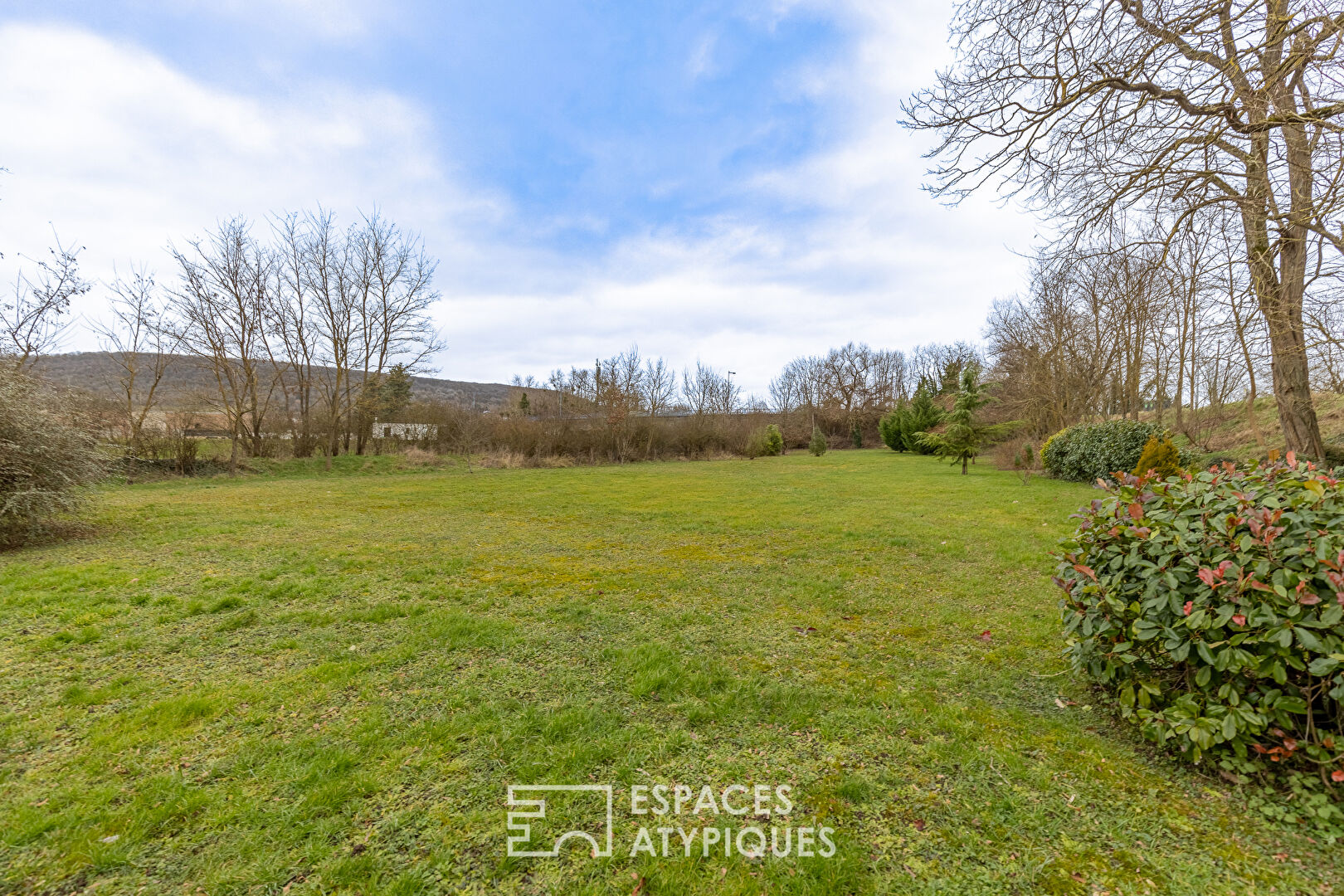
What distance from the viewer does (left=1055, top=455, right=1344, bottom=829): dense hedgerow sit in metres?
1.68

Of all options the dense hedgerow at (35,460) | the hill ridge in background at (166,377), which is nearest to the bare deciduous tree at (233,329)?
the hill ridge in background at (166,377)

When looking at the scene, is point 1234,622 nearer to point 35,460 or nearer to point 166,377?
point 35,460

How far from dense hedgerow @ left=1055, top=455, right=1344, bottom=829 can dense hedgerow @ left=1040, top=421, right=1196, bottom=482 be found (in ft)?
38.1

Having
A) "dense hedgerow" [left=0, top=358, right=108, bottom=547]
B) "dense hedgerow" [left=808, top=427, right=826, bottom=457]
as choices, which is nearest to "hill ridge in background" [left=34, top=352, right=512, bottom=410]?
"dense hedgerow" [left=0, top=358, right=108, bottom=547]

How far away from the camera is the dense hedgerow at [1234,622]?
5.51 ft

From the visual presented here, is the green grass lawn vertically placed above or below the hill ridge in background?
below

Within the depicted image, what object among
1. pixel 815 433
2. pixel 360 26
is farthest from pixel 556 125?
pixel 815 433

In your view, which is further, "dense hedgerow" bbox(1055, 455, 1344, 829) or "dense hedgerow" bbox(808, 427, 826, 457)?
"dense hedgerow" bbox(808, 427, 826, 457)

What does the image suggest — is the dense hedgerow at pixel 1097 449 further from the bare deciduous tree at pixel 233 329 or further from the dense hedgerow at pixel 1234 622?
the bare deciduous tree at pixel 233 329

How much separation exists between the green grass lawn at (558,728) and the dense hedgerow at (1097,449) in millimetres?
9316

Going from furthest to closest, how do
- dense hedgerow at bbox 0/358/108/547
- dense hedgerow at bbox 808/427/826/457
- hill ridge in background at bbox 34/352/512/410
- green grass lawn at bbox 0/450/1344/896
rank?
dense hedgerow at bbox 808/427/826/457, hill ridge in background at bbox 34/352/512/410, dense hedgerow at bbox 0/358/108/547, green grass lawn at bbox 0/450/1344/896

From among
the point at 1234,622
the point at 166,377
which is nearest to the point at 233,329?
the point at 166,377

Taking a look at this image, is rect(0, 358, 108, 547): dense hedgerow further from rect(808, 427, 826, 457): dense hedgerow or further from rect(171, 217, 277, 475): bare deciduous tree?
rect(808, 427, 826, 457): dense hedgerow

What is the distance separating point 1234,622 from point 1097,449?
13.9m
